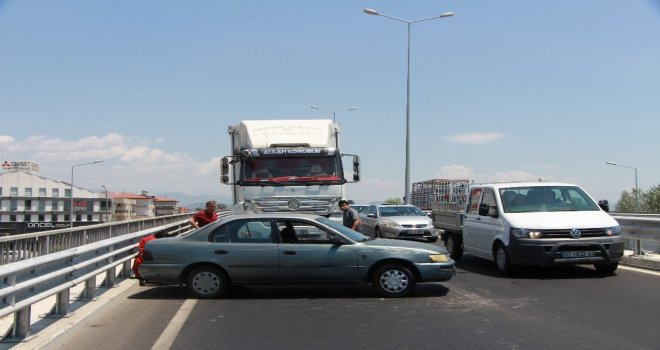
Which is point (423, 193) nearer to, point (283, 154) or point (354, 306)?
point (283, 154)

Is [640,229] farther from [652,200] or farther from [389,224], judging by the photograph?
[652,200]

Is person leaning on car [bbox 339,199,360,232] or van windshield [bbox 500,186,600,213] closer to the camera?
van windshield [bbox 500,186,600,213]

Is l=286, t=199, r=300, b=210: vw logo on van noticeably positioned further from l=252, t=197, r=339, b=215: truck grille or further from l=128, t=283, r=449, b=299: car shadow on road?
l=128, t=283, r=449, b=299: car shadow on road

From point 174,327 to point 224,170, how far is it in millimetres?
8988

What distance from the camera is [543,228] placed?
34.6 ft

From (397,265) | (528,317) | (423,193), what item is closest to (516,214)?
(397,265)

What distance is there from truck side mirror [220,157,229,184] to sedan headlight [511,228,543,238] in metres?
7.77

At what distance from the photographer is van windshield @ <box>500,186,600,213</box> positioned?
37.8 ft

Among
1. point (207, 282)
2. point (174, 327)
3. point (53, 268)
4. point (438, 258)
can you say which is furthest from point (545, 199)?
point (53, 268)

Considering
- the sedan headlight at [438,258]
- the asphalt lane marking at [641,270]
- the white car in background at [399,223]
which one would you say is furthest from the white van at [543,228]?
the white car in background at [399,223]

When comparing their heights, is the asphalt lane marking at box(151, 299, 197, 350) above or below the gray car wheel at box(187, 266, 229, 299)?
below

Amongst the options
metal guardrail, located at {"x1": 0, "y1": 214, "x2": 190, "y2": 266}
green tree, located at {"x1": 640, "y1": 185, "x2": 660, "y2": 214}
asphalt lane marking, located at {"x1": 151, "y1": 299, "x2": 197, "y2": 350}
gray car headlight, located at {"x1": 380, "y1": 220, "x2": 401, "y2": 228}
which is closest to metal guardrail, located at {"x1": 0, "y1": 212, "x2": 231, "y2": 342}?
metal guardrail, located at {"x1": 0, "y1": 214, "x2": 190, "y2": 266}

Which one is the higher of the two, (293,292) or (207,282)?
(207,282)

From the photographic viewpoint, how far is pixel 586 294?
351 inches
